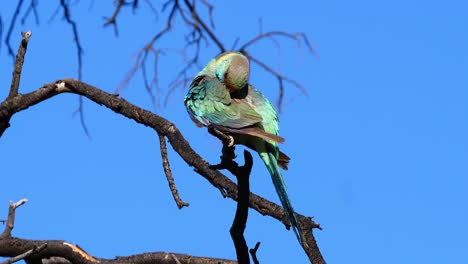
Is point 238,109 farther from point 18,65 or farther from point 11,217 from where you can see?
point 18,65

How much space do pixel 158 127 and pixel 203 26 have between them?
82 centimetres

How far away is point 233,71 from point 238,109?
25cm

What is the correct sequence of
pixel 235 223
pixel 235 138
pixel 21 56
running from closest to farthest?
pixel 235 223 → pixel 235 138 → pixel 21 56

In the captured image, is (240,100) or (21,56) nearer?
(240,100)

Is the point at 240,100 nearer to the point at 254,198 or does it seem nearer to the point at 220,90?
the point at 220,90

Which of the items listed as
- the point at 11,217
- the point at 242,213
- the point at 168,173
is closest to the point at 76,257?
the point at 11,217

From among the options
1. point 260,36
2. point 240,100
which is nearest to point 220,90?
point 240,100

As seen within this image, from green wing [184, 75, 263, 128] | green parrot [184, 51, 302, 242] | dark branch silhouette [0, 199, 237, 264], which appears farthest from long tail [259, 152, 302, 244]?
dark branch silhouette [0, 199, 237, 264]

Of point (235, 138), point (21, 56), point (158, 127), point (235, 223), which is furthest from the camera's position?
point (21, 56)

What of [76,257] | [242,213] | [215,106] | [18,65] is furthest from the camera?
[18,65]

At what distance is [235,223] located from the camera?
358 centimetres

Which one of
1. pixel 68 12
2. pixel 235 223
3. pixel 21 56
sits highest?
pixel 68 12

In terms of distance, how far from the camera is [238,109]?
4.41 metres

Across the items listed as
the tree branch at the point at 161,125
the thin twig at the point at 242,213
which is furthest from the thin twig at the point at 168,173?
the thin twig at the point at 242,213
